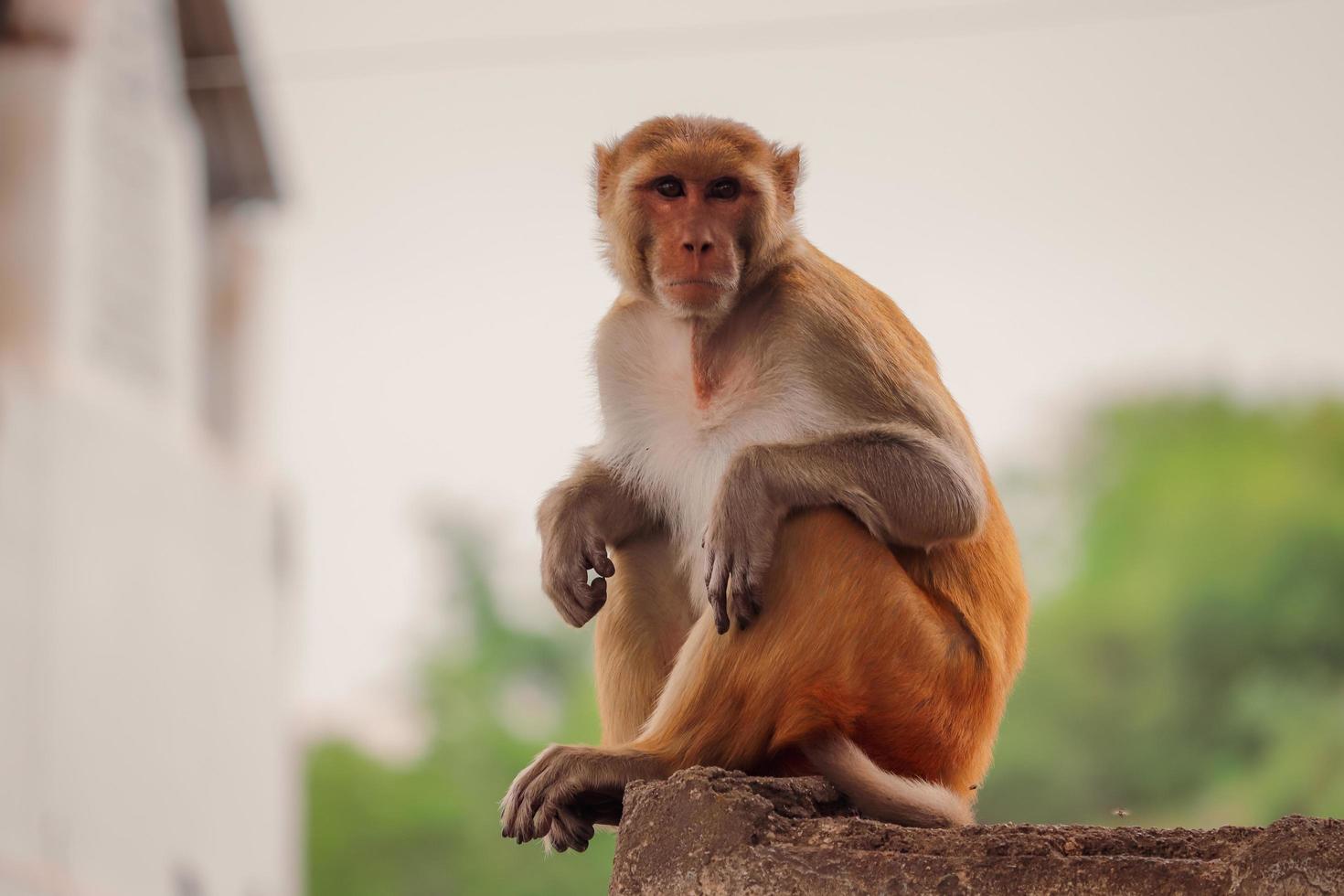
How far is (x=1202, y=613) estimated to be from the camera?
2525 cm

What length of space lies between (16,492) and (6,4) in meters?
3.53

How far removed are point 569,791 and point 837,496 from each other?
2.44 ft

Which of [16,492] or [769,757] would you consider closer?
[769,757]

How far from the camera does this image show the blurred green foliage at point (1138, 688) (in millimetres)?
22875

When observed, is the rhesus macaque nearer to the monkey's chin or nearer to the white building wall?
the monkey's chin

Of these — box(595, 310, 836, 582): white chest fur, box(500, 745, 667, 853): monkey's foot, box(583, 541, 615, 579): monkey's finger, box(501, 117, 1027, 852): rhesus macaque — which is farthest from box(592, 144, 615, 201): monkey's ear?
box(500, 745, 667, 853): monkey's foot

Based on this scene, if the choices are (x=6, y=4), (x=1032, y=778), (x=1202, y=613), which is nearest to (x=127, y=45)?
(x=6, y=4)

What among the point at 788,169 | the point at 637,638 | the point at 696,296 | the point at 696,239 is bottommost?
the point at 637,638

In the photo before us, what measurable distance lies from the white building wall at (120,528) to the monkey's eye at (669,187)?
6.43 meters

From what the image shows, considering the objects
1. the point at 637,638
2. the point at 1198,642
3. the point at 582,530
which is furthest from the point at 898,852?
the point at 1198,642

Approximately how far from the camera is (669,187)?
3.26 m

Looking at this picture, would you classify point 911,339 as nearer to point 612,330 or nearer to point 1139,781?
point 612,330

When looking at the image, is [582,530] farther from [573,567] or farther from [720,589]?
[720,589]

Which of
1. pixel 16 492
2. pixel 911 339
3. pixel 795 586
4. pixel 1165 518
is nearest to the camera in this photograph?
pixel 795 586
